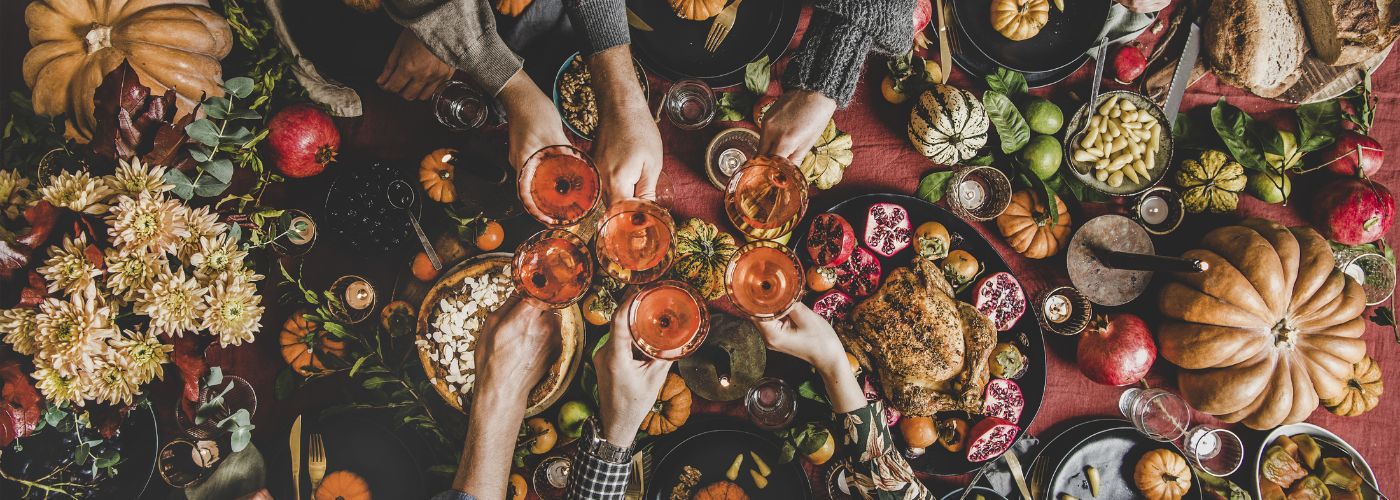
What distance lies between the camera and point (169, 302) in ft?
3.70

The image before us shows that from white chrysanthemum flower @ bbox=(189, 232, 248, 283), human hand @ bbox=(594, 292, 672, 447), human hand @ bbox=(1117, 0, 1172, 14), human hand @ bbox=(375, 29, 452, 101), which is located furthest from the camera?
human hand @ bbox=(1117, 0, 1172, 14)

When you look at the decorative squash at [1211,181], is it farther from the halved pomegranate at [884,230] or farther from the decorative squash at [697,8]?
the decorative squash at [697,8]

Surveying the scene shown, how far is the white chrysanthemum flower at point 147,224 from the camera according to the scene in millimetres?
1102

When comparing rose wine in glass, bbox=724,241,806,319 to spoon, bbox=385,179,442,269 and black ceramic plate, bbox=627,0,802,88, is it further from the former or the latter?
spoon, bbox=385,179,442,269

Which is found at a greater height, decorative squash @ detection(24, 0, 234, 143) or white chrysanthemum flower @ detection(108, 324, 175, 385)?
decorative squash @ detection(24, 0, 234, 143)

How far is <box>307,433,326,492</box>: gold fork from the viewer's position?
1427 millimetres

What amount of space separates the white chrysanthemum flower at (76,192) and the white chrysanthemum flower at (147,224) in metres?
0.03

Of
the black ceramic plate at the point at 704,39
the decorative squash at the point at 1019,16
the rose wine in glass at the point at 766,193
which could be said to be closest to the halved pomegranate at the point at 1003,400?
the rose wine in glass at the point at 766,193

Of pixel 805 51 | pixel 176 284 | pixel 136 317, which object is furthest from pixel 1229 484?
pixel 136 317

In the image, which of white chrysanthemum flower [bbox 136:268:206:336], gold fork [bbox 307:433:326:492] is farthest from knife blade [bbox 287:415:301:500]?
white chrysanthemum flower [bbox 136:268:206:336]

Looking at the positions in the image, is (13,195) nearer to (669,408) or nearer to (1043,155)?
(669,408)

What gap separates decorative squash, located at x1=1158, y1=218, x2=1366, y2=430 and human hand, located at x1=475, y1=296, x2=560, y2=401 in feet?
5.71

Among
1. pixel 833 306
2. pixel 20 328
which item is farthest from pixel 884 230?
pixel 20 328

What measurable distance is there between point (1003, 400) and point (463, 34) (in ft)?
5.45
